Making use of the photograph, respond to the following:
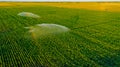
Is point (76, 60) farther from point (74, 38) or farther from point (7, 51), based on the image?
point (74, 38)

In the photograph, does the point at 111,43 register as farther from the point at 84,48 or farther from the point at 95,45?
the point at 84,48

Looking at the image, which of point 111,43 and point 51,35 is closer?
point 111,43

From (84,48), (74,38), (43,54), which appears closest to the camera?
(43,54)

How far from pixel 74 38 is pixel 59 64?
6.38 m

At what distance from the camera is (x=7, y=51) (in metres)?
14.1

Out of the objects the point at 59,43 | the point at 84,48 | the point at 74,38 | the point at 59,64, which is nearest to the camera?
the point at 59,64

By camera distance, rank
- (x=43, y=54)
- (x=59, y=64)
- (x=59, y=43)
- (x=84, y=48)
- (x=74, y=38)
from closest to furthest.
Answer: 1. (x=59, y=64)
2. (x=43, y=54)
3. (x=84, y=48)
4. (x=59, y=43)
5. (x=74, y=38)

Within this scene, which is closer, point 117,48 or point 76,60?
point 76,60

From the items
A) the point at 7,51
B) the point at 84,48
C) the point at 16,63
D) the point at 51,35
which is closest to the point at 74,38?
the point at 51,35

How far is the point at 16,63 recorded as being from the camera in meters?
12.0

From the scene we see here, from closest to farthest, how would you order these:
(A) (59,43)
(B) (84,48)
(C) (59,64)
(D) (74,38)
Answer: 1. (C) (59,64)
2. (B) (84,48)
3. (A) (59,43)
4. (D) (74,38)

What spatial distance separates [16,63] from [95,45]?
237 inches

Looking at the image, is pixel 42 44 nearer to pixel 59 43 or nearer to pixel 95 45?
pixel 59 43

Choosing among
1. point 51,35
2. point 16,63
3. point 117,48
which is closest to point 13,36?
point 51,35
